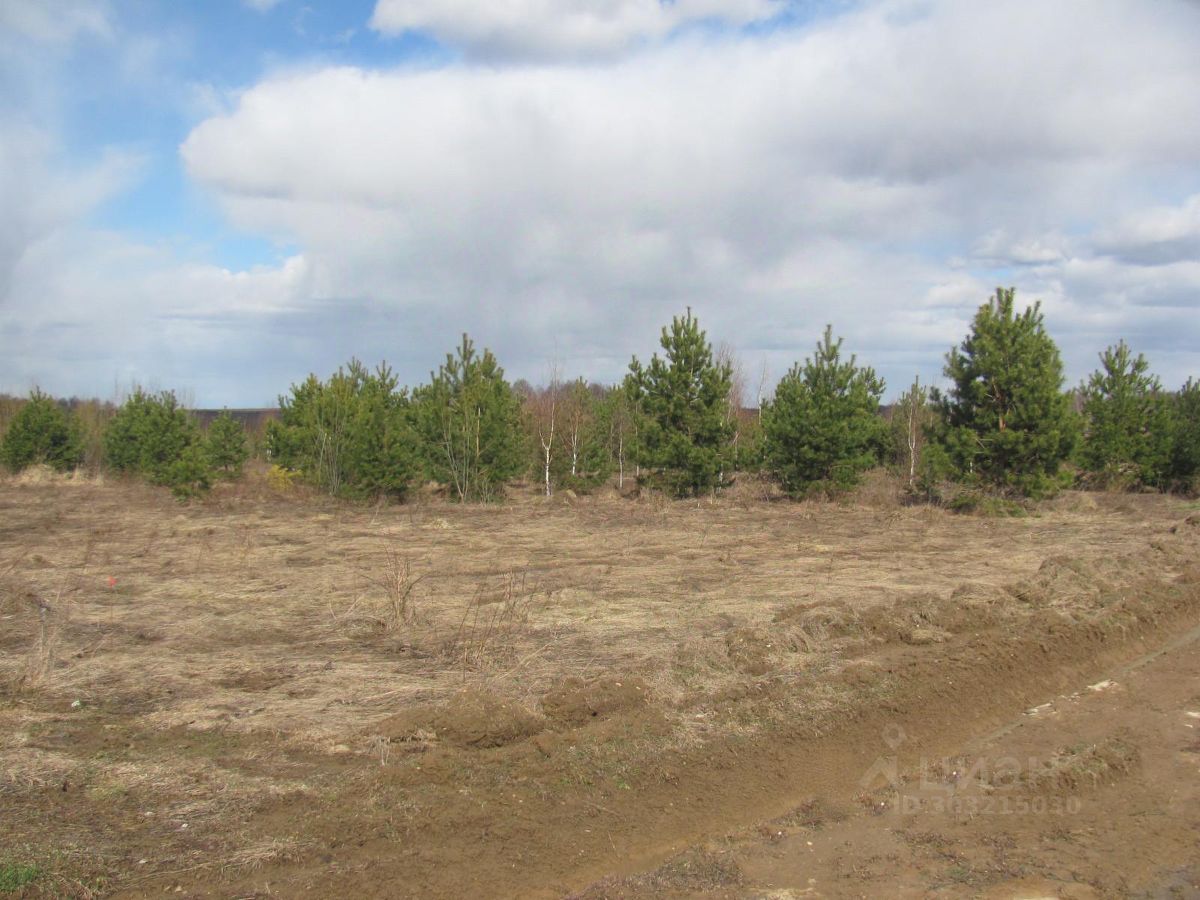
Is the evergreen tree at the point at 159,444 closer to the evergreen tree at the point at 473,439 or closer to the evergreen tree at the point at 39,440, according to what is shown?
the evergreen tree at the point at 39,440

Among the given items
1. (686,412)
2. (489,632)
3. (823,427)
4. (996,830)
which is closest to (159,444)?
(686,412)

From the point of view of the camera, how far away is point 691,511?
24.4 meters

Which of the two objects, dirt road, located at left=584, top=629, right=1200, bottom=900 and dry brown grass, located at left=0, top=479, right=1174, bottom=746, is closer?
dirt road, located at left=584, top=629, right=1200, bottom=900

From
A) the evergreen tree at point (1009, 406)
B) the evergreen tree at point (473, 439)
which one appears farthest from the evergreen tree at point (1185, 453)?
the evergreen tree at point (473, 439)

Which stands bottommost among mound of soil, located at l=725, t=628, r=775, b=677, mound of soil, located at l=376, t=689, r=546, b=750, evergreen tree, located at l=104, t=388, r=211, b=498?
mound of soil, located at l=376, t=689, r=546, b=750

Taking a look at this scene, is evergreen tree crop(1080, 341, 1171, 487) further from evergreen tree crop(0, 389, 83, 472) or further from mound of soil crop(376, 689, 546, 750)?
evergreen tree crop(0, 389, 83, 472)

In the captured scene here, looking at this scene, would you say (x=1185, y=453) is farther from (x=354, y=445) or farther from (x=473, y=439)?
(x=354, y=445)

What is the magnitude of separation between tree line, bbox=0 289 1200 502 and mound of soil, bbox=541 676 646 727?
17097 millimetres

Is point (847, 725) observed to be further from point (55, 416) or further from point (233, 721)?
point (55, 416)

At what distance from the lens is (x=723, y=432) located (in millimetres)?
25984

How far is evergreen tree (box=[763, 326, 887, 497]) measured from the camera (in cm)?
2406

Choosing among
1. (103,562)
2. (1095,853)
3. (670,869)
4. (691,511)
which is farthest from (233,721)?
(691,511)

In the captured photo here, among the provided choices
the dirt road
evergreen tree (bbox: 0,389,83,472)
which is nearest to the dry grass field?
the dirt road

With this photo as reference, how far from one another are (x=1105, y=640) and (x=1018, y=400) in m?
14.1
